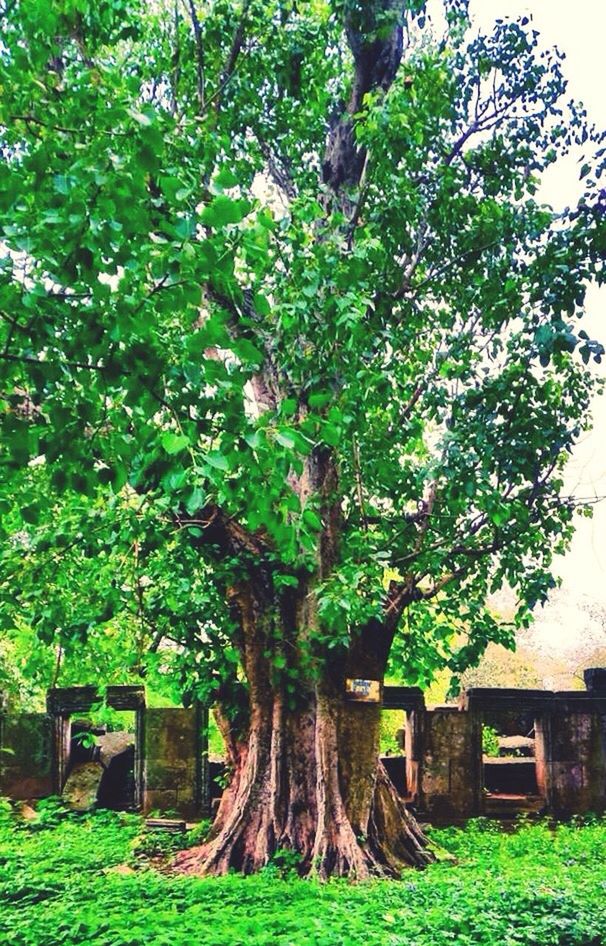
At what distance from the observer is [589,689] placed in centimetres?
1702

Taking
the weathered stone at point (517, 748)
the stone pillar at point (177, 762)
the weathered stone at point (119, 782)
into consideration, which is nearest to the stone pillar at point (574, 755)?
the weathered stone at point (517, 748)

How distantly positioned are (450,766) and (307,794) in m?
7.14

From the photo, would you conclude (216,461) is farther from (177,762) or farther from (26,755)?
(26,755)

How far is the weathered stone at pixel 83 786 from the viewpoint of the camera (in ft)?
49.1

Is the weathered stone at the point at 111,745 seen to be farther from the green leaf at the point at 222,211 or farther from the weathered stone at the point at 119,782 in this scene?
the green leaf at the point at 222,211

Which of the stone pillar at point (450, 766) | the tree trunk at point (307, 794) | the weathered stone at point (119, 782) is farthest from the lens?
the weathered stone at point (119, 782)

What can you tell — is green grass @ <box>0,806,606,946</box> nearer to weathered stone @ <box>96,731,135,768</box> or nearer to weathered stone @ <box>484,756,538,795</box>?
weathered stone @ <box>96,731,135,768</box>

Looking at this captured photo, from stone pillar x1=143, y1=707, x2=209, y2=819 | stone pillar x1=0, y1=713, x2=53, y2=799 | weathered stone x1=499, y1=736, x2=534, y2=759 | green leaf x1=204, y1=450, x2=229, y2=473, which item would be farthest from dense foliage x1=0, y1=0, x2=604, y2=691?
weathered stone x1=499, y1=736, x2=534, y2=759

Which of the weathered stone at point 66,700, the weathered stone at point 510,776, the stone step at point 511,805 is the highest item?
the weathered stone at point 66,700

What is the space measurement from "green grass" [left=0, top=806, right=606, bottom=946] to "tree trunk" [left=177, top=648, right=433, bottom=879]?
0.42 meters

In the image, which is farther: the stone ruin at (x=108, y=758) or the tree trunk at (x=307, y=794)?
the stone ruin at (x=108, y=758)

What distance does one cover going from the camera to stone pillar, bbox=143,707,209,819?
14.4 metres

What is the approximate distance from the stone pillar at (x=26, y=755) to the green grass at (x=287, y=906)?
3886mm

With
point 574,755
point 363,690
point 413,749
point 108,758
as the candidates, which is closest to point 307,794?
point 363,690
